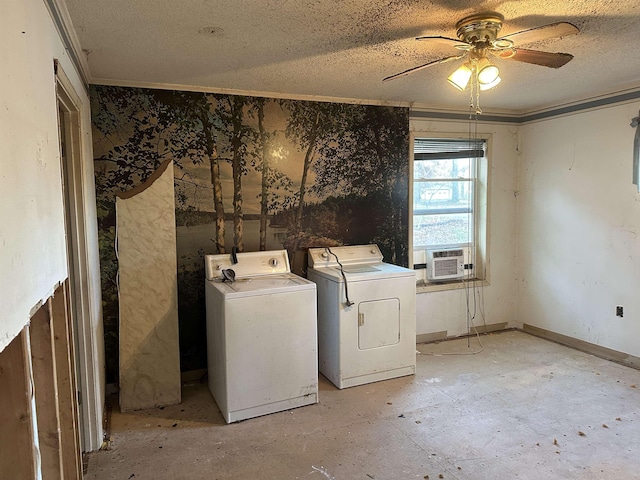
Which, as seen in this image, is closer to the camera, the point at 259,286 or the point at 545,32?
the point at 545,32

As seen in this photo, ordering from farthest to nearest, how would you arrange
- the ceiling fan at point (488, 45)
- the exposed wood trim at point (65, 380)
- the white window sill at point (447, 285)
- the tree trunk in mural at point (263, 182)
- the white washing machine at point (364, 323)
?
the white window sill at point (447, 285)
the tree trunk in mural at point (263, 182)
the white washing machine at point (364, 323)
the ceiling fan at point (488, 45)
the exposed wood trim at point (65, 380)

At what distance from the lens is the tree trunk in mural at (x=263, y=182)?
3.52 metres

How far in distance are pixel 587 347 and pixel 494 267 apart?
43.2 inches

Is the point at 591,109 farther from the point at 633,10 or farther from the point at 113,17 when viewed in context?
the point at 113,17

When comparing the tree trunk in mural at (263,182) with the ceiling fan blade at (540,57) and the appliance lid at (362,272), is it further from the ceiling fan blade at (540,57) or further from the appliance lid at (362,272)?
the ceiling fan blade at (540,57)

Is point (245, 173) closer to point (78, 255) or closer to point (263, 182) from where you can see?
point (263, 182)

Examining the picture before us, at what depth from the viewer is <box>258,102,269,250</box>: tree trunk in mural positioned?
139 inches

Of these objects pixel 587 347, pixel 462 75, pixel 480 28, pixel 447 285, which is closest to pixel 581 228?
pixel 587 347

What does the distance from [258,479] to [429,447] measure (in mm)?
982

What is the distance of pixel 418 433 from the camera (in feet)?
8.73

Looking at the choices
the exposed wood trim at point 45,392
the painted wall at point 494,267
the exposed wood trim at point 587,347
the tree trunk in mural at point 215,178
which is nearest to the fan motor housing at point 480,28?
the tree trunk in mural at point 215,178

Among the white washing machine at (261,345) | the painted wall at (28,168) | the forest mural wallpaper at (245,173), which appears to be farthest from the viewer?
the forest mural wallpaper at (245,173)

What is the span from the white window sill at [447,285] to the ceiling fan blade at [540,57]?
244 centimetres

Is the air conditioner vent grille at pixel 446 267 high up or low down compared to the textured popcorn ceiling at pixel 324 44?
down
